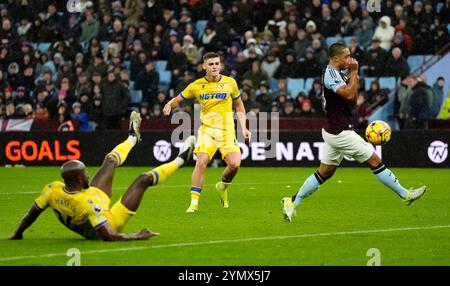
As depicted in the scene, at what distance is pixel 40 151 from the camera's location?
2736cm

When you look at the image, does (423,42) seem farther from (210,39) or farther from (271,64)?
(210,39)

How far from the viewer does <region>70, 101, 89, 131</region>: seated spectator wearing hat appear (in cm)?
2828

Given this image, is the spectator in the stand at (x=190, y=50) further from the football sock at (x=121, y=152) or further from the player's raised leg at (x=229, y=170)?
the football sock at (x=121, y=152)

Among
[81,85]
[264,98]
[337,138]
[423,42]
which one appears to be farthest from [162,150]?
[337,138]

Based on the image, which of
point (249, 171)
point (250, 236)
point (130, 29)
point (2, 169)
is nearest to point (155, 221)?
point (250, 236)

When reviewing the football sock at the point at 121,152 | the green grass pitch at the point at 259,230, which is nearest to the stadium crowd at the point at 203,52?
the green grass pitch at the point at 259,230

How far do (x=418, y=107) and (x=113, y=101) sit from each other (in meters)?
8.43

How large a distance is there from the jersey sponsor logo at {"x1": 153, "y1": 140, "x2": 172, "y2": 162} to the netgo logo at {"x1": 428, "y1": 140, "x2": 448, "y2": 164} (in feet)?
21.9

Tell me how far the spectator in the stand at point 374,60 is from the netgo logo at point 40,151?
8075 millimetres

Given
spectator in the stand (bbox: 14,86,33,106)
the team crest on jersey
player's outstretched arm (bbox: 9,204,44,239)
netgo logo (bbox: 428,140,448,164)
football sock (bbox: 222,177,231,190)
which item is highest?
the team crest on jersey

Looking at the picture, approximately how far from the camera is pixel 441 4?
28.7 meters

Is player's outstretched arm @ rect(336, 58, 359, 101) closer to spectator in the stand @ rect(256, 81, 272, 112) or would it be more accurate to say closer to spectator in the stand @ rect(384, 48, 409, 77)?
spectator in the stand @ rect(256, 81, 272, 112)

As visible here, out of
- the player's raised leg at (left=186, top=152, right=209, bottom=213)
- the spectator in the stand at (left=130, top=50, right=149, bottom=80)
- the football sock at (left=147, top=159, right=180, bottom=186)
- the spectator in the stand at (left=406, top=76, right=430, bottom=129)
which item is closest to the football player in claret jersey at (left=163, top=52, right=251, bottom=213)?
the player's raised leg at (left=186, top=152, right=209, bottom=213)

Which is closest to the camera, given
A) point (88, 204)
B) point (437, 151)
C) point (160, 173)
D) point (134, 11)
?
point (88, 204)
